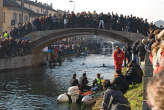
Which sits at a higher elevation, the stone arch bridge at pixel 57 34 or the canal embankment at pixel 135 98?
the stone arch bridge at pixel 57 34

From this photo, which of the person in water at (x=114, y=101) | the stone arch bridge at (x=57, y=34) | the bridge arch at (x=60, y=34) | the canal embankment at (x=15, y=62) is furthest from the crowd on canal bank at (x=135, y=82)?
the stone arch bridge at (x=57, y=34)

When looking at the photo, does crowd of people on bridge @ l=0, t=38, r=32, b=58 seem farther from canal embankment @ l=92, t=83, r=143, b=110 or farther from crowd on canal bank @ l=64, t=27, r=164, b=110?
canal embankment @ l=92, t=83, r=143, b=110

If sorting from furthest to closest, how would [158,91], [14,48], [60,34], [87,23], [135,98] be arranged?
[60,34] < [87,23] < [14,48] < [135,98] < [158,91]

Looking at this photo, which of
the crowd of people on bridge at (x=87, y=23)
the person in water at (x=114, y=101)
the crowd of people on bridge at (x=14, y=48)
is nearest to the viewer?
the person in water at (x=114, y=101)

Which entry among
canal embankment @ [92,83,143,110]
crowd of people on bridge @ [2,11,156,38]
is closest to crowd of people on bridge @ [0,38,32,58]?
crowd of people on bridge @ [2,11,156,38]

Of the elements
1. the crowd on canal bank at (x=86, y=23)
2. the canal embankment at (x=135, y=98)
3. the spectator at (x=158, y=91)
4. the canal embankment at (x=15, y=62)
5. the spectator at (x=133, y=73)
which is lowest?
the canal embankment at (x=15, y=62)

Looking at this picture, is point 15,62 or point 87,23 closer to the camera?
point 15,62

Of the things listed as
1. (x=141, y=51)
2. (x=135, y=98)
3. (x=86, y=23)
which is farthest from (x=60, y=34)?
(x=135, y=98)

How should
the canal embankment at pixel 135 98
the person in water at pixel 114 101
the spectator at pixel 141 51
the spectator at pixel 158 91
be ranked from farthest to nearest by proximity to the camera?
the spectator at pixel 141 51, the canal embankment at pixel 135 98, the person in water at pixel 114 101, the spectator at pixel 158 91

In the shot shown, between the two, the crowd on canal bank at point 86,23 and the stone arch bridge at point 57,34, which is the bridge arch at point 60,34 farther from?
the crowd on canal bank at point 86,23

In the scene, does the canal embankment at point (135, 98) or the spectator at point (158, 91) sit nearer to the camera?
the spectator at point (158, 91)

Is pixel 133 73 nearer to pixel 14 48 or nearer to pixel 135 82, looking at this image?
pixel 135 82

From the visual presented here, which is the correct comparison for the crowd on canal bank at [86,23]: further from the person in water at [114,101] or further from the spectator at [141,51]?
the person in water at [114,101]

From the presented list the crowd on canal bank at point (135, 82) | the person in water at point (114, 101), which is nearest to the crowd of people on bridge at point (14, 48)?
the crowd on canal bank at point (135, 82)
